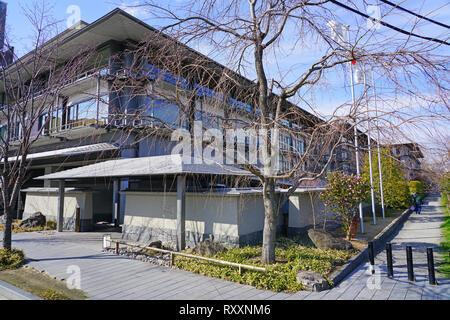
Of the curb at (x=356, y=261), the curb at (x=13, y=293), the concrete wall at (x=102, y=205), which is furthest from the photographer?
the concrete wall at (x=102, y=205)

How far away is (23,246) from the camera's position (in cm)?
1159

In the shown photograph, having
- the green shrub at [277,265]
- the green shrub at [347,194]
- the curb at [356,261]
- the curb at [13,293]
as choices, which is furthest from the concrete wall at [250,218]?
the curb at [13,293]

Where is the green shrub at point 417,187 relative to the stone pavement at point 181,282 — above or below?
above

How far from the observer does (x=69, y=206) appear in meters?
16.5

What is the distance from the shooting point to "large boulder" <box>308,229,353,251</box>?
372 inches

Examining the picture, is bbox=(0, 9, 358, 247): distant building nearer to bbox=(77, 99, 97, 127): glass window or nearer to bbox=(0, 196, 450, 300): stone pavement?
bbox=(77, 99, 97, 127): glass window

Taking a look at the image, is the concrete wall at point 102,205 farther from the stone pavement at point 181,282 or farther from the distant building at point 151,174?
the stone pavement at point 181,282

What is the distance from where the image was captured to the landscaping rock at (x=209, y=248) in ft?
29.4

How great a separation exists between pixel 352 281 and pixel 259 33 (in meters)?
6.81

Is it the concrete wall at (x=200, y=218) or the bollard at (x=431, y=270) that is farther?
the concrete wall at (x=200, y=218)

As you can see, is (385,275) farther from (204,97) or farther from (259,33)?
(259,33)

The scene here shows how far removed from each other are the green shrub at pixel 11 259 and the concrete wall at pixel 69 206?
661 cm

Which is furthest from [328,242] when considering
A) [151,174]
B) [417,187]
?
[417,187]
